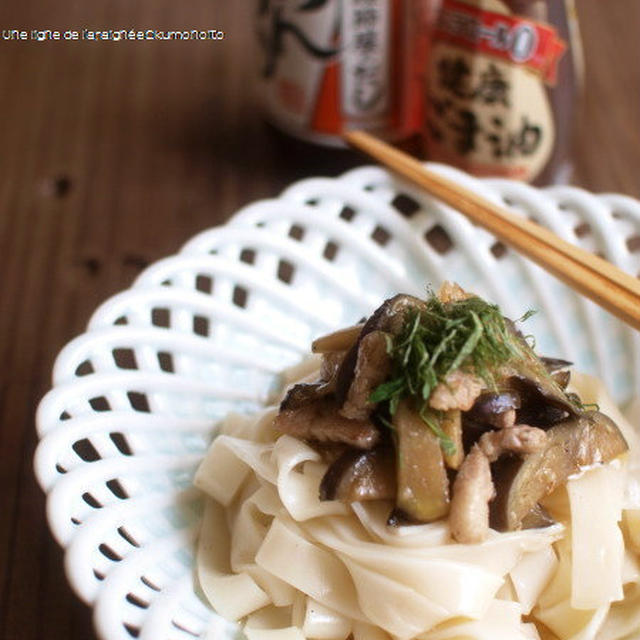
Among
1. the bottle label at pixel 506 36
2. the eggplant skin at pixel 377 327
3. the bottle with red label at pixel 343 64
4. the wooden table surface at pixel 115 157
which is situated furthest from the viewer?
the bottle with red label at pixel 343 64

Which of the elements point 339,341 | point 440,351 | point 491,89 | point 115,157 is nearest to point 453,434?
point 440,351

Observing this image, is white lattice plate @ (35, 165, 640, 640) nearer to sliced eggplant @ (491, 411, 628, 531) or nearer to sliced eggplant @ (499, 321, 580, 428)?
sliced eggplant @ (491, 411, 628, 531)

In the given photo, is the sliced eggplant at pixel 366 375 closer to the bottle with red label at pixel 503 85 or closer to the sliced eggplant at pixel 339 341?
the sliced eggplant at pixel 339 341

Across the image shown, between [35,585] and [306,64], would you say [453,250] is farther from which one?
[35,585]

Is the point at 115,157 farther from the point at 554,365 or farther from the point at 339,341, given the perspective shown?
the point at 554,365

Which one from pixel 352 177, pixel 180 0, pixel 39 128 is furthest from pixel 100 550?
pixel 180 0

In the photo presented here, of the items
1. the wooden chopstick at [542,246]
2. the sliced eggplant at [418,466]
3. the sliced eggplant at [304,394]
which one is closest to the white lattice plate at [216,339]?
the wooden chopstick at [542,246]

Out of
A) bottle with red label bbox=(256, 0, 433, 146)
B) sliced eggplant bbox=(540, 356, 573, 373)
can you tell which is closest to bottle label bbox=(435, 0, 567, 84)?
bottle with red label bbox=(256, 0, 433, 146)
